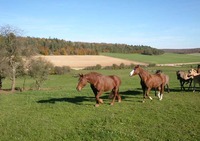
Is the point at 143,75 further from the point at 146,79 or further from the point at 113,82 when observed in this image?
the point at 113,82

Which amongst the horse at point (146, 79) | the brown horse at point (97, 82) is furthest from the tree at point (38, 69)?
the horse at point (146, 79)

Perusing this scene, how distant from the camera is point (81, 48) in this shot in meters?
123

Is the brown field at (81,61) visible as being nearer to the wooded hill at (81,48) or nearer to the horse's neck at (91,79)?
the wooded hill at (81,48)

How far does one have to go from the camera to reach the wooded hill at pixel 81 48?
11394cm

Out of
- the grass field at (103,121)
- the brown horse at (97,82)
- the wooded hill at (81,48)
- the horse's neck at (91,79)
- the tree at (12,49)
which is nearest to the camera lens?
the grass field at (103,121)

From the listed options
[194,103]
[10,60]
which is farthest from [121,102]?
[10,60]

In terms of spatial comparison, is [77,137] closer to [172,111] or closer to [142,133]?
[142,133]

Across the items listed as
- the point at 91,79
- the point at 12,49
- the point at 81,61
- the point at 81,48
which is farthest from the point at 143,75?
the point at 81,48

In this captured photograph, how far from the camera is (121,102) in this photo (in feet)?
55.0

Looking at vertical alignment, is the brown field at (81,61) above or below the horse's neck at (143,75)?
below

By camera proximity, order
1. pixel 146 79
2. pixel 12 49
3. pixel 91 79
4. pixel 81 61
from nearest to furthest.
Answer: pixel 91 79 < pixel 146 79 < pixel 12 49 < pixel 81 61

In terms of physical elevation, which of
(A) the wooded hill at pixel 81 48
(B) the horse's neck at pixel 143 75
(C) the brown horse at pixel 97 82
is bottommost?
(C) the brown horse at pixel 97 82

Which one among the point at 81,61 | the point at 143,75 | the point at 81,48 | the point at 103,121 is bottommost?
the point at 103,121

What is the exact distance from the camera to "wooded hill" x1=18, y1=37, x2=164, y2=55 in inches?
4486
